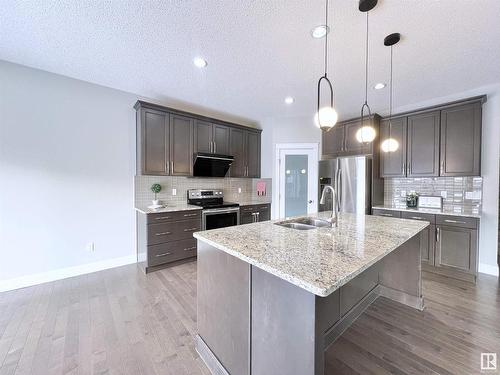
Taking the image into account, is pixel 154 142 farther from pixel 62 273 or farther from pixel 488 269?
pixel 488 269

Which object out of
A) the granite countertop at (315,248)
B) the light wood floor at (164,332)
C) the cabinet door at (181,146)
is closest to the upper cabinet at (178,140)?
the cabinet door at (181,146)

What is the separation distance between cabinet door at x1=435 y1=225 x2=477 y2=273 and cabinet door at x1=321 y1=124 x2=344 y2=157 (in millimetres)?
2025

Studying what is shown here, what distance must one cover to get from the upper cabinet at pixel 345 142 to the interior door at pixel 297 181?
300mm

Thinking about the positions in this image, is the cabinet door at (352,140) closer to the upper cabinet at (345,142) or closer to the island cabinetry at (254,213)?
the upper cabinet at (345,142)

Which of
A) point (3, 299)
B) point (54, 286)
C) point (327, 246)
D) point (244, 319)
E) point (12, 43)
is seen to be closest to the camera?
point (244, 319)

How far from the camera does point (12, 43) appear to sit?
2.18m

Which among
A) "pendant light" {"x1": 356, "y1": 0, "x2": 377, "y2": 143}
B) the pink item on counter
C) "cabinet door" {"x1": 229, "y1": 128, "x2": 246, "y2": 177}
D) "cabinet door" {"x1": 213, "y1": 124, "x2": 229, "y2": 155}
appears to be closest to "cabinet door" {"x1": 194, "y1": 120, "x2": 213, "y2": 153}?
"cabinet door" {"x1": 213, "y1": 124, "x2": 229, "y2": 155}

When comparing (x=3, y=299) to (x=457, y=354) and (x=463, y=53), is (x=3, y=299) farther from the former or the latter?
(x=463, y=53)

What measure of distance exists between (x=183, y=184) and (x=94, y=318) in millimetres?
2365

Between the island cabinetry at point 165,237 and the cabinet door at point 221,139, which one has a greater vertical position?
the cabinet door at point 221,139

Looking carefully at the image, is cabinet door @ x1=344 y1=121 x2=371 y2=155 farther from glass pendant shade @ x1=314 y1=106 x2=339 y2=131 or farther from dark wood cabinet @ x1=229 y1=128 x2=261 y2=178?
glass pendant shade @ x1=314 y1=106 x2=339 y2=131

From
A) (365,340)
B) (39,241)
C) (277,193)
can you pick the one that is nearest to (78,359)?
(39,241)

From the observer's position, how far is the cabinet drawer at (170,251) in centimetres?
307

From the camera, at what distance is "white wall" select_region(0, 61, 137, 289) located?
2578 mm
